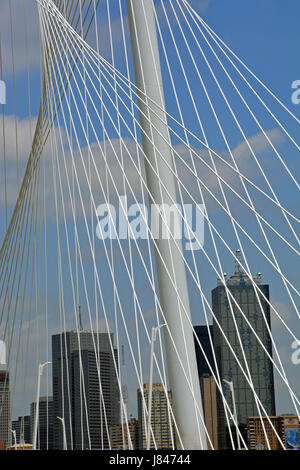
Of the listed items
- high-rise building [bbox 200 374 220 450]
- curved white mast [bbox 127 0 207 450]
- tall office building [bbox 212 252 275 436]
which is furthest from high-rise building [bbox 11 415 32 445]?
tall office building [bbox 212 252 275 436]

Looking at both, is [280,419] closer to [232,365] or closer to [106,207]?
[232,365]

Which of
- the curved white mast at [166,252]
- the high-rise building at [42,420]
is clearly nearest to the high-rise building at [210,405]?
the high-rise building at [42,420]

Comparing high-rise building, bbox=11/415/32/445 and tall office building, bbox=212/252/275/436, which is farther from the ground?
tall office building, bbox=212/252/275/436

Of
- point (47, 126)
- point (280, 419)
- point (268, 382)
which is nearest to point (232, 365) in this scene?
point (268, 382)

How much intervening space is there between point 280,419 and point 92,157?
92.9m

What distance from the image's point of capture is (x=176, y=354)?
4.94 metres

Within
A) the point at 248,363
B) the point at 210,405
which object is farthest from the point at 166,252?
the point at 248,363

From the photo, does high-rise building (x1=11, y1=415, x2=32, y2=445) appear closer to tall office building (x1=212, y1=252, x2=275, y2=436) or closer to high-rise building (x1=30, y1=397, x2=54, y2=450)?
high-rise building (x1=30, y1=397, x2=54, y2=450)

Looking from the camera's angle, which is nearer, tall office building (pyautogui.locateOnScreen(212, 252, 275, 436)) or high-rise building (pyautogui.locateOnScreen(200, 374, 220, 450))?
high-rise building (pyautogui.locateOnScreen(200, 374, 220, 450))

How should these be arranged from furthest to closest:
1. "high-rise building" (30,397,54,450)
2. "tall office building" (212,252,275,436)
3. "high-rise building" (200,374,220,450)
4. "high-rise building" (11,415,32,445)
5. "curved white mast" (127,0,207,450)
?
"tall office building" (212,252,275,436)
"high-rise building" (200,374,220,450)
"high-rise building" (30,397,54,450)
"high-rise building" (11,415,32,445)
"curved white mast" (127,0,207,450)

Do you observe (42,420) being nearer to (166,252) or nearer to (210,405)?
(210,405)

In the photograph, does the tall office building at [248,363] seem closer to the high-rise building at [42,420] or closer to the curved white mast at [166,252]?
the high-rise building at [42,420]

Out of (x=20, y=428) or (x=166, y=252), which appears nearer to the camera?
(x=166, y=252)

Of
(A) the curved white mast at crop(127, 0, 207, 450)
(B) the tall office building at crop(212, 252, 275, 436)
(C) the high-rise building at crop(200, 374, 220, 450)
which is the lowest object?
(A) the curved white mast at crop(127, 0, 207, 450)
